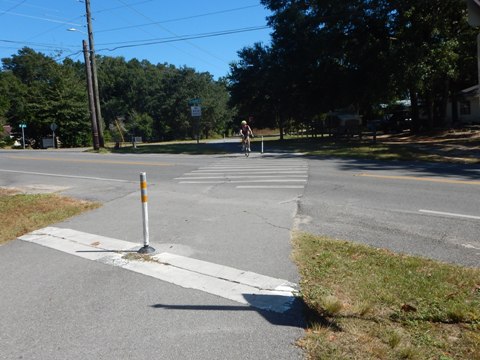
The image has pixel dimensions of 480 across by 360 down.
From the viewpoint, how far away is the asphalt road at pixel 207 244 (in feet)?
12.6

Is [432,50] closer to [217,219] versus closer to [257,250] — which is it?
[217,219]

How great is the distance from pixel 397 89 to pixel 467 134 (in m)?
5.97

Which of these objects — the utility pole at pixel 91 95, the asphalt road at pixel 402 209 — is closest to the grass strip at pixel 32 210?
the asphalt road at pixel 402 209

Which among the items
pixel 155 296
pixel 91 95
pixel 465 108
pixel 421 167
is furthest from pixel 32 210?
pixel 465 108

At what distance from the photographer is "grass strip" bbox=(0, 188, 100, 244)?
8.23 m

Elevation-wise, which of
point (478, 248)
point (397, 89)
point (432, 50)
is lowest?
point (478, 248)

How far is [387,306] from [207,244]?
3.13 m

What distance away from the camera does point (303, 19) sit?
32031 millimetres

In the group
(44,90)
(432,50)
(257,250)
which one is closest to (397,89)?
(432,50)

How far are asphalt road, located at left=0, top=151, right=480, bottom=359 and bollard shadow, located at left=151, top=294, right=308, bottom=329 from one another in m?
0.02

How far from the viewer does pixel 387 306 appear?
14.1 feet

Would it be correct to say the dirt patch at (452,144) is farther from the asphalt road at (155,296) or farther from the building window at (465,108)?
the building window at (465,108)

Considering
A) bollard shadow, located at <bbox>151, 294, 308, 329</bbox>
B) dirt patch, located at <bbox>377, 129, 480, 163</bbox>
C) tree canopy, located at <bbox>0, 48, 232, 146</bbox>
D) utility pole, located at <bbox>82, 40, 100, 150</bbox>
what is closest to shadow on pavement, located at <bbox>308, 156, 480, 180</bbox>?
dirt patch, located at <bbox>377, 129, 480, 163</bbox>

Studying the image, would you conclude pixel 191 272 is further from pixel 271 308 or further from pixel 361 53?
pixel 361 53
